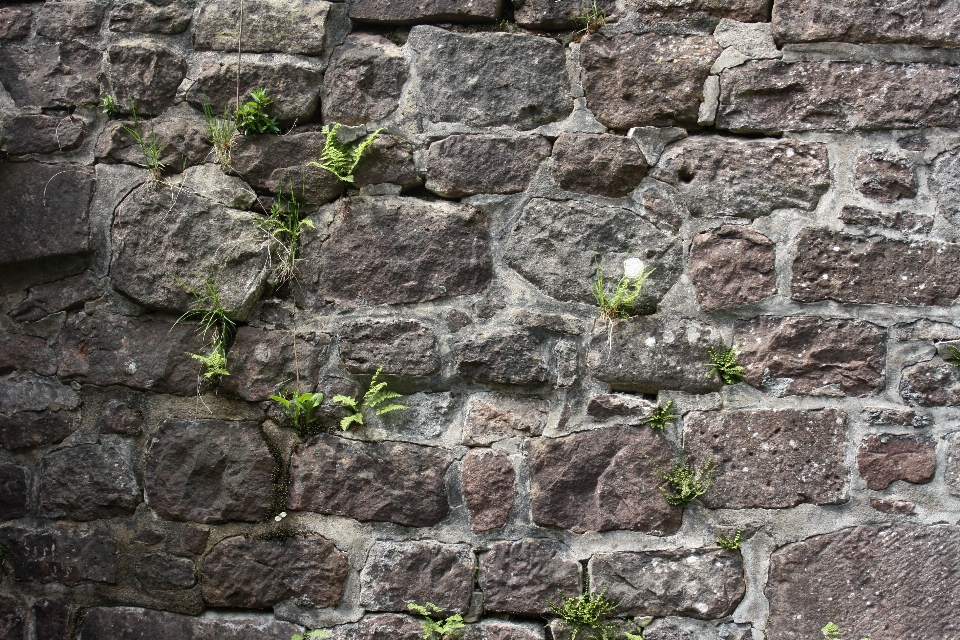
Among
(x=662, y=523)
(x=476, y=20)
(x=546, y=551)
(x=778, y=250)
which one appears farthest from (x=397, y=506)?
(x=476, y=20)

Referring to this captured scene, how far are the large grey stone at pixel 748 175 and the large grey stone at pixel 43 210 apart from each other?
1847 millimetres

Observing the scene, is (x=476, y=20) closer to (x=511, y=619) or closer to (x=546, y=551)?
(x=546, y=551)

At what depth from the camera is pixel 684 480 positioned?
2186 millimetres

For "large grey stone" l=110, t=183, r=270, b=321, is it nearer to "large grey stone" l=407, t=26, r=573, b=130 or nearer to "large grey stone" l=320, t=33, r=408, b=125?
"large grey stone" l=320, t=33, r=408, b=125

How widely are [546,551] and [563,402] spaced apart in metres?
0.45

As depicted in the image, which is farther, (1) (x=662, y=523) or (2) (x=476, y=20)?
(2) (x=476, y=20)

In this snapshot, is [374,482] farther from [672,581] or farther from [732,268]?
[732,268]

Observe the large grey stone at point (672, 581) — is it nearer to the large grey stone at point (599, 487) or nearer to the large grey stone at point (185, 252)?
the large grey stone at point (599, 487)

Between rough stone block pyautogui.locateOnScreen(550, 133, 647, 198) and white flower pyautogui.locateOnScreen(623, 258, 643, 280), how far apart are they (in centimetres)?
21

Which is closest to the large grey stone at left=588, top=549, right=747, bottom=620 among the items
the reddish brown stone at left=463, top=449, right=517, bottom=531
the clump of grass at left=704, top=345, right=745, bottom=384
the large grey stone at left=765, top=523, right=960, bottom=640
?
the large grey stone at left=765, top=523, right=960, bottom=640

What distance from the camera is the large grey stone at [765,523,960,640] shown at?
214 centimetres

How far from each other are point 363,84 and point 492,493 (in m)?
1.35

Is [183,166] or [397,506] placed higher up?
[183,166]

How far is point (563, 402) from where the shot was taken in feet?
7.32
